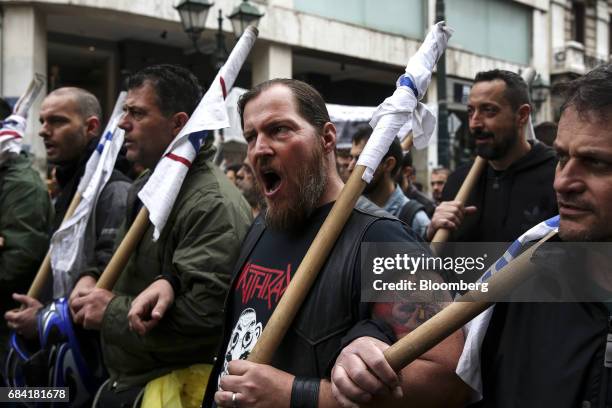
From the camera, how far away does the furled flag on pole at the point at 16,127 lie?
4207 millimetres

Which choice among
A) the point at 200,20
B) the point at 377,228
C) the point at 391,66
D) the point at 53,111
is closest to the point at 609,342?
the point at 377,228

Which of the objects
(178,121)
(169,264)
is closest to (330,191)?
(169,264)

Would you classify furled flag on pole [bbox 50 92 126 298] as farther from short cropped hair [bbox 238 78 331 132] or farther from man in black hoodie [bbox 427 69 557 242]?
man in black hoodie [bbox 427 69 557 242]

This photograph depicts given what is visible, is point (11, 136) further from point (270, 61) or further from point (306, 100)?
point (270, 61)

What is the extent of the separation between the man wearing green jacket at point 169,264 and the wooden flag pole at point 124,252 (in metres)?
0.05

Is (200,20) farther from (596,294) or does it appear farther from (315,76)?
(315,76)

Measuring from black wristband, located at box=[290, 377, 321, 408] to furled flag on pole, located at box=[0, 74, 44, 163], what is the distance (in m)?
3.01

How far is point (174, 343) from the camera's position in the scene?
277cm

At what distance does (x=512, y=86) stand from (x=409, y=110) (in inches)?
65.9

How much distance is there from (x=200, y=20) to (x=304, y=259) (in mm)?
8254

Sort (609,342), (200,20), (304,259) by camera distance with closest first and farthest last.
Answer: (609,342), (304,259), (200,20)

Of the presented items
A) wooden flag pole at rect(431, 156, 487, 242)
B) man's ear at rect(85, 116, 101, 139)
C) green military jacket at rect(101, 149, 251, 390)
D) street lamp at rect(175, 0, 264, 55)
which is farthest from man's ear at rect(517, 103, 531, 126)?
street lamp at rect(175, 0, 264, 55)

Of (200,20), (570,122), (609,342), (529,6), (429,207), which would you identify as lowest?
(609,342)

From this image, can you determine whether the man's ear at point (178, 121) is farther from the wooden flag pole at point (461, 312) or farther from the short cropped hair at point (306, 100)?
the wooden flag pole at point (461, 312)
